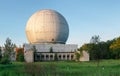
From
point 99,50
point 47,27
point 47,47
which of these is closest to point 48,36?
point 47,27

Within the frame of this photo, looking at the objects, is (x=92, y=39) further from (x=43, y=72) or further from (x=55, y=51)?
(x=43, y=72)

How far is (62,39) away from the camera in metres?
78.4

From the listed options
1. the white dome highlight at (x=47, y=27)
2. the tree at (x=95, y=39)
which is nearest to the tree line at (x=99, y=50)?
the tree at (x=95, y=39)

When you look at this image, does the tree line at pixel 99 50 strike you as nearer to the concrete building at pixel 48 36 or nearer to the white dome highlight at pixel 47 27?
the concrete building at pixel 48 36

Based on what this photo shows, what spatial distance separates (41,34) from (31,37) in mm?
3008

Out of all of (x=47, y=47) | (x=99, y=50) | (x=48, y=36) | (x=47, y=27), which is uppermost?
(x=47, y=27)

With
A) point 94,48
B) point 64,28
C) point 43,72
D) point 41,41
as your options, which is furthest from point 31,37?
point 43,72

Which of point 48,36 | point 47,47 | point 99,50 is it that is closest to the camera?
point 99,50

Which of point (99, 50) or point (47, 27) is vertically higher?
point (47, 27)

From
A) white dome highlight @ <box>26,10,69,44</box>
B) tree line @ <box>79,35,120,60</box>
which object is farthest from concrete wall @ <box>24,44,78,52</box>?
tree line @ <box>79,35,120,60</box>

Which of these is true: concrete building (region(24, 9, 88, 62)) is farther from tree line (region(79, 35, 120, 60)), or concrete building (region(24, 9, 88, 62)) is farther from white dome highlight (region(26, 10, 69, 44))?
tree line (region(79, 35, 120, 60))

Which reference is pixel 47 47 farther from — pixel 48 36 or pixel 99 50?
pixel 99 50

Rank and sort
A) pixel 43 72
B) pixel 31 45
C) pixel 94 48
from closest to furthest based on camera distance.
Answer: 1. pixel 43 72
2. pixel 94 48
3. pixel 31 45

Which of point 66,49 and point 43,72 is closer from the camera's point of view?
point 43,72
